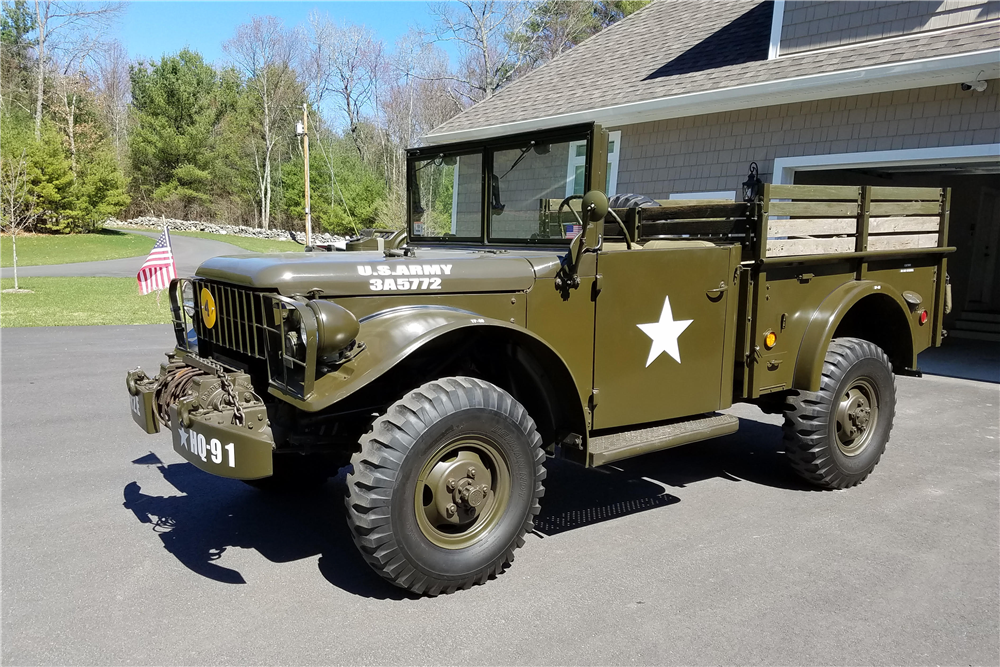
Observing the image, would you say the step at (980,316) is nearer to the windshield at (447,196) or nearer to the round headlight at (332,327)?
the windshield at (447,196)

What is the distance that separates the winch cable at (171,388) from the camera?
11.1 feet

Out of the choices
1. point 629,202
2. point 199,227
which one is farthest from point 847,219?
point 199,227

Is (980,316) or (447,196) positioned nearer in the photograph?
(447,196)

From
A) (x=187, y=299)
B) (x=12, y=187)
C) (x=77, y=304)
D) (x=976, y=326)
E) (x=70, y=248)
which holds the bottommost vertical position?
(x=77, y=304)

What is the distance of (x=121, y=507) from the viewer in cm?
409

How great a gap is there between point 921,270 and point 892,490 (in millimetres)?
1626

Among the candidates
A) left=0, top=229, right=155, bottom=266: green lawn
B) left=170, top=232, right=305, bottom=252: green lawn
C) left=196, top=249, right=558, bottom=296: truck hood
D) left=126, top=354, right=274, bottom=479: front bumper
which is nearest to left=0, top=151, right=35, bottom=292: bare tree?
left=0, top=229, right=155, bottom=266: green lawn

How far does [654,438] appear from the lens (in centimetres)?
383

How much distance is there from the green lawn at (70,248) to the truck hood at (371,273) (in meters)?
23.0

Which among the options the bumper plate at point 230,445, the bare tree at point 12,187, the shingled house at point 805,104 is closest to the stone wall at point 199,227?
the bare tree at point 12,187

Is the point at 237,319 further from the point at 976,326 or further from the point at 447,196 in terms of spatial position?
the point at 976,326

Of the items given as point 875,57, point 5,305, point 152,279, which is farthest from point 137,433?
point 5,305

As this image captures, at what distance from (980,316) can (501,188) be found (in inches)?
445

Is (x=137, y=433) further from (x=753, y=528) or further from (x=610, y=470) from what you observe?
(x=753, y=528)
